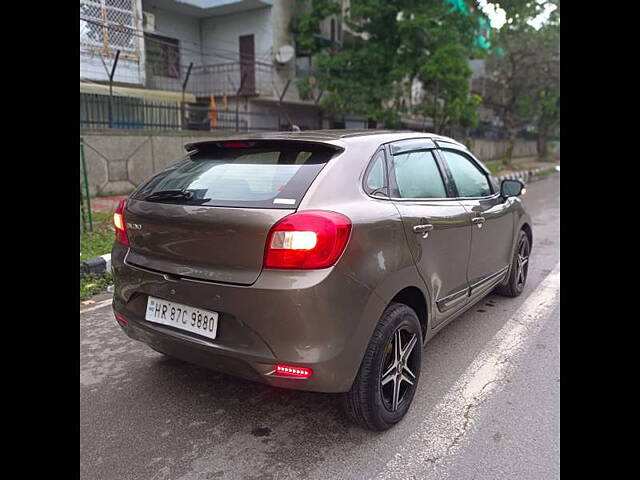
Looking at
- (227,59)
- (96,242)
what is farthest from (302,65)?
(96,242)

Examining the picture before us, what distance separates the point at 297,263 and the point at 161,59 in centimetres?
1612

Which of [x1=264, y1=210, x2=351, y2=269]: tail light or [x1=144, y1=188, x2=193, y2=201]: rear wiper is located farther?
[x1=144, y1=188, x2=193, y2=201]: rear wiper

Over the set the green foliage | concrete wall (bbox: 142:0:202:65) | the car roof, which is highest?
concrete wall (bbox: 142:0:202:65)

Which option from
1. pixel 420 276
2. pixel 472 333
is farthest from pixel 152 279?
pixel 472 333

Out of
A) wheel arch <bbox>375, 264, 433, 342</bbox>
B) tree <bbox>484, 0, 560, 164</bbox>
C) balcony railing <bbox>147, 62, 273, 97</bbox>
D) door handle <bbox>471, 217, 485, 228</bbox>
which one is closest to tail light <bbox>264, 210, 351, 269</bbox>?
wheel arch <bbox>375, 264, 433, 342</bbox>

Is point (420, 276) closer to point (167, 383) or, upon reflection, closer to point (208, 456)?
point (208, 456)

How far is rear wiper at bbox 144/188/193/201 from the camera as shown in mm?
2797

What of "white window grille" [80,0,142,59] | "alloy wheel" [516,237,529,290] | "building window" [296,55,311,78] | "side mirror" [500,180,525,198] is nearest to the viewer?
"side mirror" [500,180,525,198]

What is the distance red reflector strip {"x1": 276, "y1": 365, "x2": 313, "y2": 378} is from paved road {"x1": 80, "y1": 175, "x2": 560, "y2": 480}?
1.51 ft

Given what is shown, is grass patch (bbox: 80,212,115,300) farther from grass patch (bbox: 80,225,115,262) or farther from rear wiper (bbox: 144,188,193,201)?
rear wiper (bbox: 144,188,193,201)

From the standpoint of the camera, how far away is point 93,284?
5.44 m

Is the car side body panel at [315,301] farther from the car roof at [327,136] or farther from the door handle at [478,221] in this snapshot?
the door handle at [478,221]

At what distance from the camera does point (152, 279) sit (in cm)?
276

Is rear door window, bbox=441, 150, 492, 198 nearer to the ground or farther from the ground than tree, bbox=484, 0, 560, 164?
nearer to the ground
